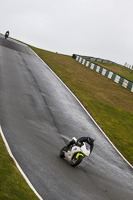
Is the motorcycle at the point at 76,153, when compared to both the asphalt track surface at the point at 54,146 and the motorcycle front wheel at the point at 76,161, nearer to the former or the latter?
the motorcycle front wheel at the point at 76,161

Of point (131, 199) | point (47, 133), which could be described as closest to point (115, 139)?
point (47, 133)

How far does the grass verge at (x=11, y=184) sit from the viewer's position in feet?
28.4

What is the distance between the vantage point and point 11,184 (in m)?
9.32

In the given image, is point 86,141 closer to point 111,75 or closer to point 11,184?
point 11,184

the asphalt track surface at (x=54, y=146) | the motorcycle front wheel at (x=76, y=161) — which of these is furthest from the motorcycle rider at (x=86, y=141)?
the asphalt track surface at (x=54, y=146)

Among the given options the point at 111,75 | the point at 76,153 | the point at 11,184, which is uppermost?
the point at 111,75

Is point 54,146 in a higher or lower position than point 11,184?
lower

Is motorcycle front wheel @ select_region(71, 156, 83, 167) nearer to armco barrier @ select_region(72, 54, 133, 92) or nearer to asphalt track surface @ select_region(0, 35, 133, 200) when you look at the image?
asphalt track surface @ select_region(0, 35, 133, 200)

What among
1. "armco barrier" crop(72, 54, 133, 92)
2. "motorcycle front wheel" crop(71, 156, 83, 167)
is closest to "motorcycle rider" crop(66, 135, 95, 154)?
"motorcycle front wheel" crop(71, 156, 83, 167)

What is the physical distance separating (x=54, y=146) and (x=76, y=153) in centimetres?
198

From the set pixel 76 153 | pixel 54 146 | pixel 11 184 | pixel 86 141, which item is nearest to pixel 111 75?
pixel 54 146

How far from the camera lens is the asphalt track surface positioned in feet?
36.6

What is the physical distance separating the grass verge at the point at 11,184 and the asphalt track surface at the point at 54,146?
1.67 ft

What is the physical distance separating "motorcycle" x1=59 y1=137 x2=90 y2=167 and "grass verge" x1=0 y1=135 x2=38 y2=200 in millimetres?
2807
